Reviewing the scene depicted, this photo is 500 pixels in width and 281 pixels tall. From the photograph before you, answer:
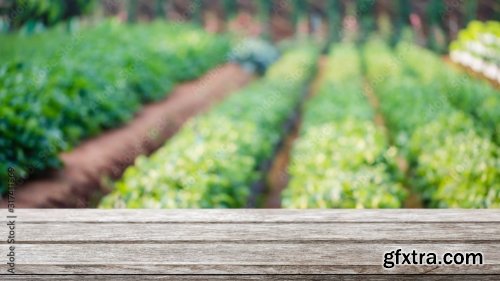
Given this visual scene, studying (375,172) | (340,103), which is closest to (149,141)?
(340,103)

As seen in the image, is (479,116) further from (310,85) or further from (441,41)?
(310,85)

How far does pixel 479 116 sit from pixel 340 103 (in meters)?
2.10

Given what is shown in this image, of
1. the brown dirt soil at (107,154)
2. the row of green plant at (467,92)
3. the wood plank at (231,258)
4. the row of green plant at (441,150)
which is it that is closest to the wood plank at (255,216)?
the wood plank at (231,258)

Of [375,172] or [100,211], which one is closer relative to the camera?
[100,211]

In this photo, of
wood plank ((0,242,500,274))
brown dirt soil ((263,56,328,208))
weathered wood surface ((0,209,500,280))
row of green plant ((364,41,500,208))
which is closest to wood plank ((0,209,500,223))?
weathered wood surface ((0,209,500,280))

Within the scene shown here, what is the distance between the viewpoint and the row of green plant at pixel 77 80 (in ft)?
13.8

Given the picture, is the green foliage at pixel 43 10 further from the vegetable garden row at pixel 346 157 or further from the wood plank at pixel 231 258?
the wood plank at pixel 231 258

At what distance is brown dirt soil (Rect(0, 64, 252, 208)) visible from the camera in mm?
4332

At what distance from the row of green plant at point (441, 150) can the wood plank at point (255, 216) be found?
89 cm

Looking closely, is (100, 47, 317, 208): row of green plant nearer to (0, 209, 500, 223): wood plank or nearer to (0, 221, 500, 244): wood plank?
(0, 209, 500, 223): wood plank

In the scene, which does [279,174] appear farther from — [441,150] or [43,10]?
[43,10]

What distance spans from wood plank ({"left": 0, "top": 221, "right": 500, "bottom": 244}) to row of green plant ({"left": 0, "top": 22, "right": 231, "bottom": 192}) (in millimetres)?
1737

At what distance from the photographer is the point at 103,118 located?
6320 millimetres

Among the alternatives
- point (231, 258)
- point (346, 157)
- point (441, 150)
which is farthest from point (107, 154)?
point (231, 258)
